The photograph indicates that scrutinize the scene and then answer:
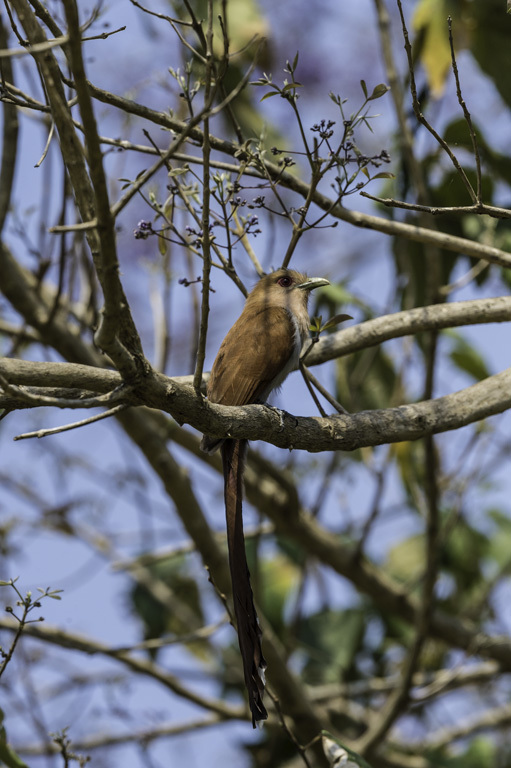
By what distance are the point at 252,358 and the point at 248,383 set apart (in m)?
0.10

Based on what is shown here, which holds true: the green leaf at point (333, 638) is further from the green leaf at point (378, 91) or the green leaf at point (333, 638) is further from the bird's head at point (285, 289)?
the green leaf at point (378, 91)

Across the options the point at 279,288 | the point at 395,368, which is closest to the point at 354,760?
the point at 279,288

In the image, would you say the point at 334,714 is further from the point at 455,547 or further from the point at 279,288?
the point at 279,288

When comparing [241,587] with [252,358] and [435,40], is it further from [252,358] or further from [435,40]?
[435,40]

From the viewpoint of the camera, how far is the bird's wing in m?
2.97

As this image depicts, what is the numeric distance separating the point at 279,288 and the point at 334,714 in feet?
9.04

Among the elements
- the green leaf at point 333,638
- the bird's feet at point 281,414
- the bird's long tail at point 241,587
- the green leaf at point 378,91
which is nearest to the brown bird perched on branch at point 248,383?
the bird's long tail at point 241,587

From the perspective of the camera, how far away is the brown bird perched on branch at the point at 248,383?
2.68 metres

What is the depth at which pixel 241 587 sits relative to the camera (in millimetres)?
2746

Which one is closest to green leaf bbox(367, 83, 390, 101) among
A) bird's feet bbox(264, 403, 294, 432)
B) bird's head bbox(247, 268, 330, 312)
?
bird's feet bbox(264, 403, 294, 432)

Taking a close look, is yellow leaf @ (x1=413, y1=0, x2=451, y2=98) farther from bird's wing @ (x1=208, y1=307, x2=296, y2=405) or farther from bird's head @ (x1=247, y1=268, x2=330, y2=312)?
bird's wing @ (x1=208, y1=307, x2=296, y2=405)

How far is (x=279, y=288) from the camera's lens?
3621 millimetres

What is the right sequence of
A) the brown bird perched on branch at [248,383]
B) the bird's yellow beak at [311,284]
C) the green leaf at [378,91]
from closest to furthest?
the green leaf at [378,91]
the brown bird perched on branch at [248,383]
the bird's yellow beak at [311,284]

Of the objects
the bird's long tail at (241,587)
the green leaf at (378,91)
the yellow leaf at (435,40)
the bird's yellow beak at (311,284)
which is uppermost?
the yellow leaf at (435,40)
